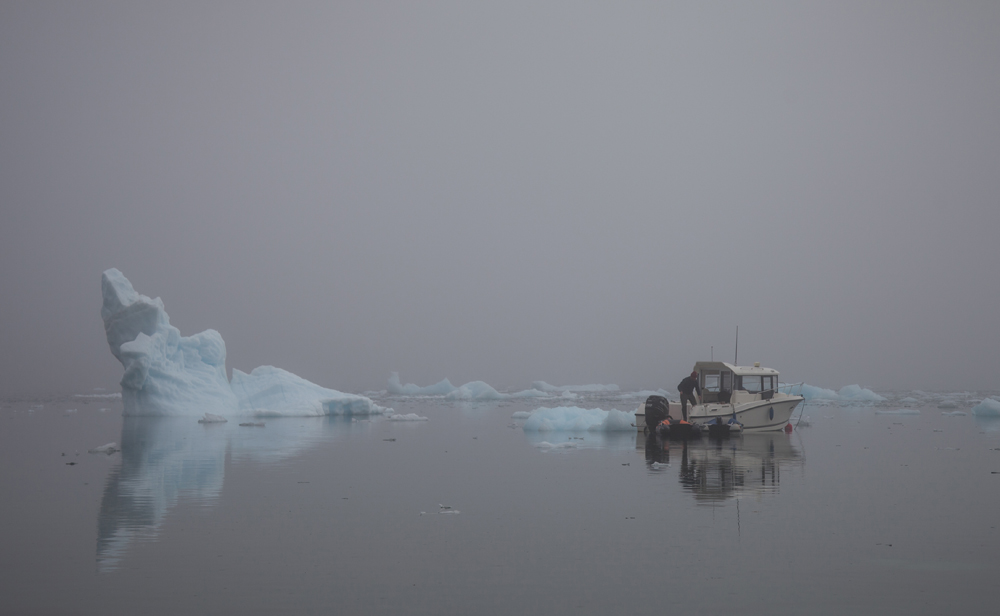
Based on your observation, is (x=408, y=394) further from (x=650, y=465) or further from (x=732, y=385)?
(x=650, y=465)

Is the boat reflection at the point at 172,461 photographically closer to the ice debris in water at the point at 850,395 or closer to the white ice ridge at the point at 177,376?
the white ice ridge at the point at 177,376

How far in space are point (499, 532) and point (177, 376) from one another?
3572 centimetres

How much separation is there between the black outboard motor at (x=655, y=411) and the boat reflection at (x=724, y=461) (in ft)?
2.05

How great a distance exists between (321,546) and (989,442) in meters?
25.7

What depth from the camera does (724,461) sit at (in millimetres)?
21141

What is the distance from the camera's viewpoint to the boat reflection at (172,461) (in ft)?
39.3

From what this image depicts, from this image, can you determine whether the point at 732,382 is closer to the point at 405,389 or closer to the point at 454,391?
the point at 454,391

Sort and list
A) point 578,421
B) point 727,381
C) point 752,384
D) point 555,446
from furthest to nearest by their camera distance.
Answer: point 578,421, point 752,384, point 727,381, point 555,446

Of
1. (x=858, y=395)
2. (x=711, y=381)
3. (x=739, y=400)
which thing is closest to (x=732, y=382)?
(x=739, y=400)

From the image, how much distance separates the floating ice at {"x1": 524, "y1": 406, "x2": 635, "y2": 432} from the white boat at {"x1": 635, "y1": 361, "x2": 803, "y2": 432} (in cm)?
156

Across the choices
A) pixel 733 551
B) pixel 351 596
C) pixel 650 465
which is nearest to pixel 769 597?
pixel 733 551

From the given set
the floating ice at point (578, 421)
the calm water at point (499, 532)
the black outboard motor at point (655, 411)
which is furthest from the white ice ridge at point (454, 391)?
the calm water at point (499, 532)

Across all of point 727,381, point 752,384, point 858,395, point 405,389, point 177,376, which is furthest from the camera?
point 405,389

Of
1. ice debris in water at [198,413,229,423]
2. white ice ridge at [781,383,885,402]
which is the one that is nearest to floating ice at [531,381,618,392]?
white ice ridge at [781,383,885,402]
